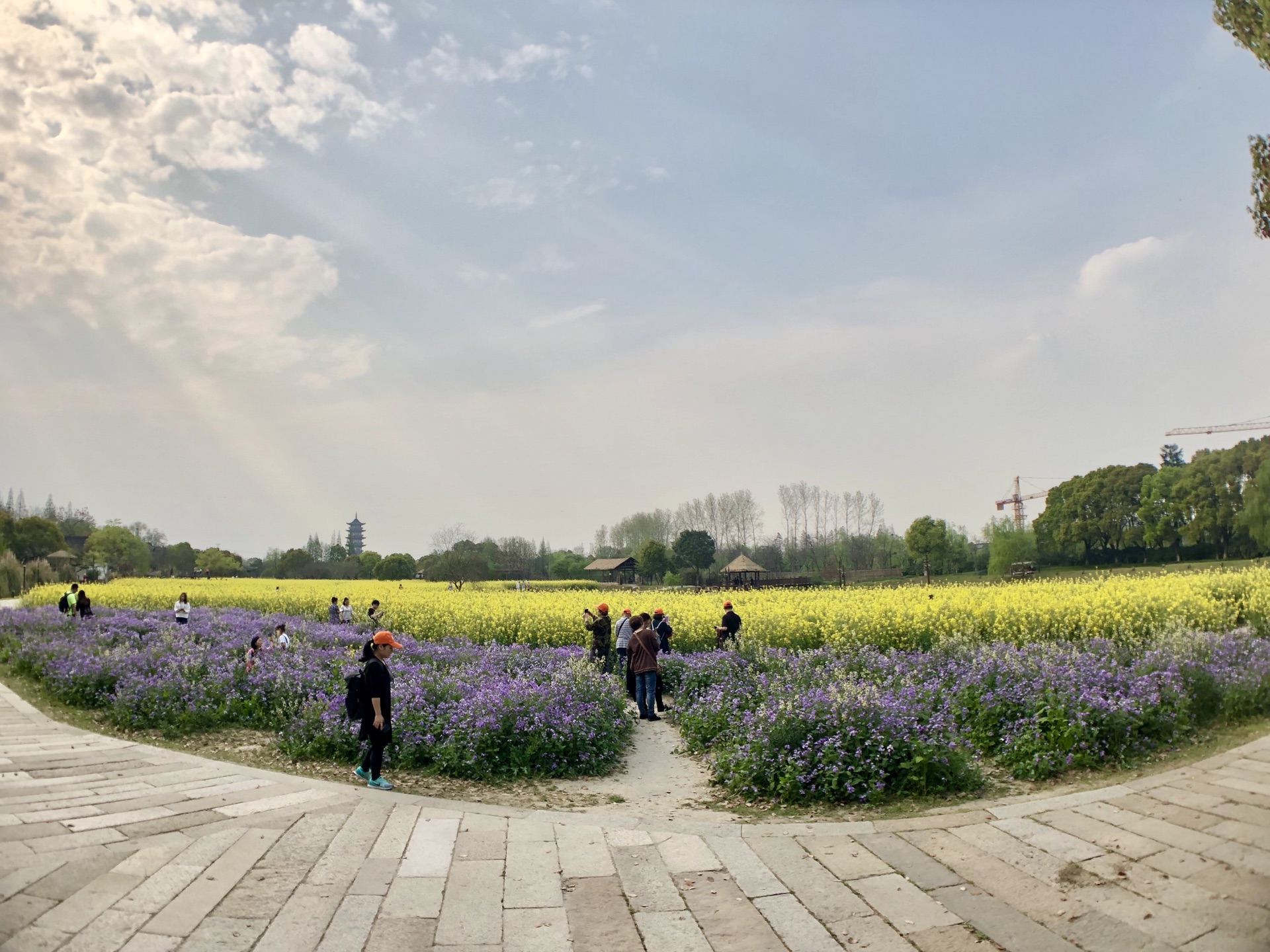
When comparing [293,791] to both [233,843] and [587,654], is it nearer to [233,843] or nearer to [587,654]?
[233,843]

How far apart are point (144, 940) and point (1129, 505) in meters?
59.9

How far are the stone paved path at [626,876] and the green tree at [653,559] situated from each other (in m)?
53.5

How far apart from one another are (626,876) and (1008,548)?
174 feet

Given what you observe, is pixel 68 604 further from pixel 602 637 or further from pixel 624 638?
pixel 624 638

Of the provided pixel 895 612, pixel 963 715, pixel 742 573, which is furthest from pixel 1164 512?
pixel 963 715

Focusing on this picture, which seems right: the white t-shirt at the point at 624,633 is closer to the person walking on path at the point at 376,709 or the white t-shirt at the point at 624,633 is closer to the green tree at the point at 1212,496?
the person walking on path at the point at 376,709

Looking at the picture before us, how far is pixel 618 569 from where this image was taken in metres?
Result: 68.5

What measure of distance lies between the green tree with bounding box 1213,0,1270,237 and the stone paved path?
462cm

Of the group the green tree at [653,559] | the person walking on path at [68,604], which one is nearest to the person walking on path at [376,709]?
the person walking on path at [68,604]

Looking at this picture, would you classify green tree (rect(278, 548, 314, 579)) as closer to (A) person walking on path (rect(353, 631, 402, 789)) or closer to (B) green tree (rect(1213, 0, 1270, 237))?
(A) person walking on path (rect(353, 631, 402, 789))

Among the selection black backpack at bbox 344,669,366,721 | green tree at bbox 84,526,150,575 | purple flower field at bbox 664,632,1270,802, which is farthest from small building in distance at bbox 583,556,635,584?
black backpack at bbox 344,669,366,721

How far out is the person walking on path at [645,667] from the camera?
11719mm

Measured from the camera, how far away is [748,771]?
7695 mm

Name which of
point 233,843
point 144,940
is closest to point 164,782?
point 233,843
